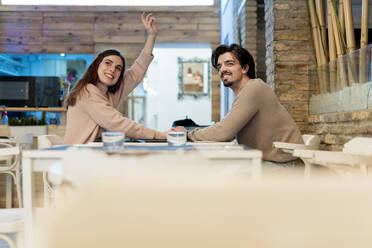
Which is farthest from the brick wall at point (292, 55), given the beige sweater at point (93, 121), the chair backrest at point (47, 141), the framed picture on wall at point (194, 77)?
the framed picture on wall at point (194, 77)

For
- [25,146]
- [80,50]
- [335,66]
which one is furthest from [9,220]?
[80,50]

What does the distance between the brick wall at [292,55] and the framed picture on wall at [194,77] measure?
177 inches

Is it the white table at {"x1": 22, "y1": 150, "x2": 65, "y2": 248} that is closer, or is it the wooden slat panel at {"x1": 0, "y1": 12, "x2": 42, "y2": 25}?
the white table at {"x1": 22, "y1": 150, "x2": 65, "y2": 248}

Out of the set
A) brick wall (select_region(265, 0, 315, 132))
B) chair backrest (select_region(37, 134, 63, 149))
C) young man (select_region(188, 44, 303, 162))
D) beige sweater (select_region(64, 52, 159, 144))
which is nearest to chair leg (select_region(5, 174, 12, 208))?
chair backrest (select_region(37, 134, 63, 149))

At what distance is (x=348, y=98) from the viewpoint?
9.40 ft

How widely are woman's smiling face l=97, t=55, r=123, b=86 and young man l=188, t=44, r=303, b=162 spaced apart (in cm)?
66

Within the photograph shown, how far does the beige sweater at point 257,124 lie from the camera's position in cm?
206

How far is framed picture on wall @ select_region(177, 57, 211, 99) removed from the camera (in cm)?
831

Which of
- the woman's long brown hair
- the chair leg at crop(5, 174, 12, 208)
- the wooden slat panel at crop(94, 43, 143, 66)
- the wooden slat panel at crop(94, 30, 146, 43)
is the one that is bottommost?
the chair leg at crop(5, 174, 12, 208)

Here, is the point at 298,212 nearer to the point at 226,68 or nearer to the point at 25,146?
the point at 226,68

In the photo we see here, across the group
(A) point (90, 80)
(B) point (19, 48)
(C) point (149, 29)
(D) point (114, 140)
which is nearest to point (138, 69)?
(C) point (149, 29)

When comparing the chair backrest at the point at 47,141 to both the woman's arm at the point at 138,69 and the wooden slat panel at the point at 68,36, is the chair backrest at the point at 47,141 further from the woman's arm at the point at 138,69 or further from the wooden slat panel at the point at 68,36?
the wooden slat panel at the point at 68,36

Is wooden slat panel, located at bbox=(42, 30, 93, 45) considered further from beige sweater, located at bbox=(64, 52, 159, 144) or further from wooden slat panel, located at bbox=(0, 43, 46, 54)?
beige sweater, located at bbox=(64, 52, 159, 144)

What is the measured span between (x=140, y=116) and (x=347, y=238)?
7571mm
